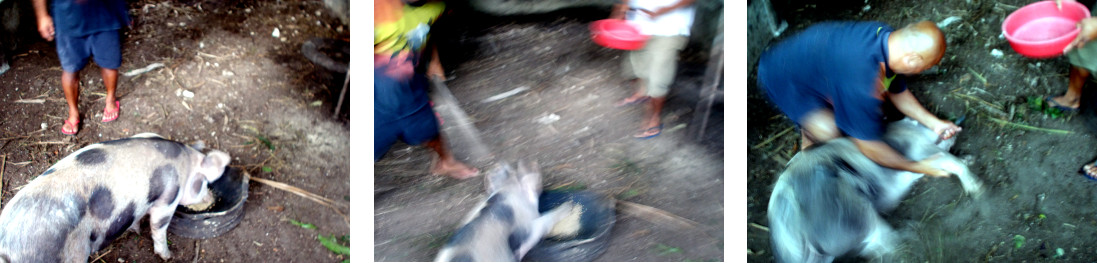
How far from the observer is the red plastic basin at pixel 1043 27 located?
1334 mm

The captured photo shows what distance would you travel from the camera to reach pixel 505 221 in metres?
1.43

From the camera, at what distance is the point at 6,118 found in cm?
147

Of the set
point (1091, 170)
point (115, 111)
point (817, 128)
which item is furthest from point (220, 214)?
point (1091, 170)

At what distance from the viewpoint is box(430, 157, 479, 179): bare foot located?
1.38 meters

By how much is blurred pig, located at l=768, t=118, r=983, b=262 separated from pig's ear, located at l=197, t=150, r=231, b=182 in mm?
1360

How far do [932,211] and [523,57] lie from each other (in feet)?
3.36

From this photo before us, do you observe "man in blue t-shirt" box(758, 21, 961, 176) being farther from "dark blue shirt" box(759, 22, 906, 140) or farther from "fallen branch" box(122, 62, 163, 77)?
"fallen branch" box(122, 62, 163, 77)

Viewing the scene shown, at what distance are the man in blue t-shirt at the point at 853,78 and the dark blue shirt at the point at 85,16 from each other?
1.54 metres

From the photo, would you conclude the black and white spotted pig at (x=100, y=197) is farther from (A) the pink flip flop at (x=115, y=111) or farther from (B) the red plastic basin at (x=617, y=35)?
(B) the red plastic basin at (x=617, y=35)

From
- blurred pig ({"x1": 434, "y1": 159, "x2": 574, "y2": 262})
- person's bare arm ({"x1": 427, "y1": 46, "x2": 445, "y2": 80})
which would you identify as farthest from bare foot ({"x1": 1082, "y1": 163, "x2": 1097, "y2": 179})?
person's bare arm ({"x1": 427, "y1": 46, "x2": 445, "y2": 80})

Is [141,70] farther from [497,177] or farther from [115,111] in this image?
[497,177]

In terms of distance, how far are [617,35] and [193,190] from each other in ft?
3.81

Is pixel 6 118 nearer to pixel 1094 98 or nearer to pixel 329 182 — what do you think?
pixel 329 182

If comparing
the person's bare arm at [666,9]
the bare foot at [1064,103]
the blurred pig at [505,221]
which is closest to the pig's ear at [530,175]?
the blurred pig at [505,221]
